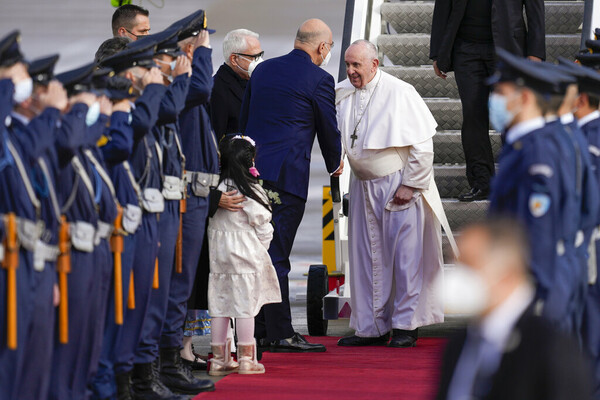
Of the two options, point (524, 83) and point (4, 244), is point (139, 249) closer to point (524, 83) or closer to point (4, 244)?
point (4, 244)

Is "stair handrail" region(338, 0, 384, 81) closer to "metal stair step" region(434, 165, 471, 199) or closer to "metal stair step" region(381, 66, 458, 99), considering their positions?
"metal stair step" region(381, 66, 458, 99)

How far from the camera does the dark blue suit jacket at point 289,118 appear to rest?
23.9 feet

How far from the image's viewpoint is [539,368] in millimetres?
2557

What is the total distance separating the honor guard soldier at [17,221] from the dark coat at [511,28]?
469 centimetres

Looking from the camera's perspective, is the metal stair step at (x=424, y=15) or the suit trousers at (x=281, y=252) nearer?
the suit trousers at (x=281, y=252)

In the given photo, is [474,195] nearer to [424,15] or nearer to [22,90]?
[424,15]

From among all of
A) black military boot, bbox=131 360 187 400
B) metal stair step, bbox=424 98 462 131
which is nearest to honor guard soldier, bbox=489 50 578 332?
black military boot, bbox=131 360 187 400

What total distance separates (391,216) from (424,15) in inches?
120

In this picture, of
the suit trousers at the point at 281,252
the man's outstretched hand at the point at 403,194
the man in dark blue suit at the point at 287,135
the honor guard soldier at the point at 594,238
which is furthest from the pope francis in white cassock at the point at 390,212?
the honor guard soldier at the point at 594,238

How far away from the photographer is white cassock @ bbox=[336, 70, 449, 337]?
7762 millimetres

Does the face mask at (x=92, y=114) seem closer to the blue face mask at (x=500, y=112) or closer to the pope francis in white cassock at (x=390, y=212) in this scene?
the blue face mask at (x=500, y=112)

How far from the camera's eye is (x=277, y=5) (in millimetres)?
15594

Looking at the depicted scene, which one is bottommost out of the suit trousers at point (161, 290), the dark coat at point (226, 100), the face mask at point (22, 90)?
the suit trousers at point (161, 290)

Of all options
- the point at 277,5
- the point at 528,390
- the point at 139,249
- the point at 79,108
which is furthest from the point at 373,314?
the point at 277,5
